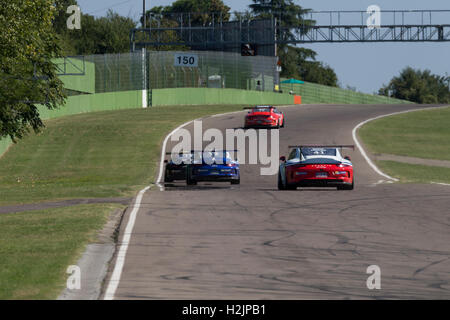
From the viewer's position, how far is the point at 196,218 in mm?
16922

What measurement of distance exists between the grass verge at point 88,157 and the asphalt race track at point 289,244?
4724mm

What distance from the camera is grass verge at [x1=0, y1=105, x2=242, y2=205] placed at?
26.1 metres

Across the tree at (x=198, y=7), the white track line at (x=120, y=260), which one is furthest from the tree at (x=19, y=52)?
the tree at (x=198, y=7)

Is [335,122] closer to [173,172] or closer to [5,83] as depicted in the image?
[173,172]

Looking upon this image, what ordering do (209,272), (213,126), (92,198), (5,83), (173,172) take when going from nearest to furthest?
(209,272) < (92,198) < (5,83) < (173,172) < (213,126)

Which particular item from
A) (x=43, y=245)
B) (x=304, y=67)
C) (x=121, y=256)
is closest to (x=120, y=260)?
(x=121, y=256)

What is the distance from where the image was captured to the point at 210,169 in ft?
85.8

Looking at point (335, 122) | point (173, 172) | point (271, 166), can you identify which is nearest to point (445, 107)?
point (335, 122)

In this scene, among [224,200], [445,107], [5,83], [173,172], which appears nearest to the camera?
[224,200]

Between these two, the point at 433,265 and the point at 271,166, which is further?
the point at 271,166

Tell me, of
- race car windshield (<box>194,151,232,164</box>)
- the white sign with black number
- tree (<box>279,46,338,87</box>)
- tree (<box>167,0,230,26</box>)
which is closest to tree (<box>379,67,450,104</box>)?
tree (<box>279,46,338,87</box>)

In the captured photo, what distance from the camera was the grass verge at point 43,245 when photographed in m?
10.3

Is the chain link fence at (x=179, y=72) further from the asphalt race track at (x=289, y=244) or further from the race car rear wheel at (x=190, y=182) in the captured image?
the asphalt race track at (x=289, y=244)

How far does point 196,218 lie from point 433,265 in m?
6.29
